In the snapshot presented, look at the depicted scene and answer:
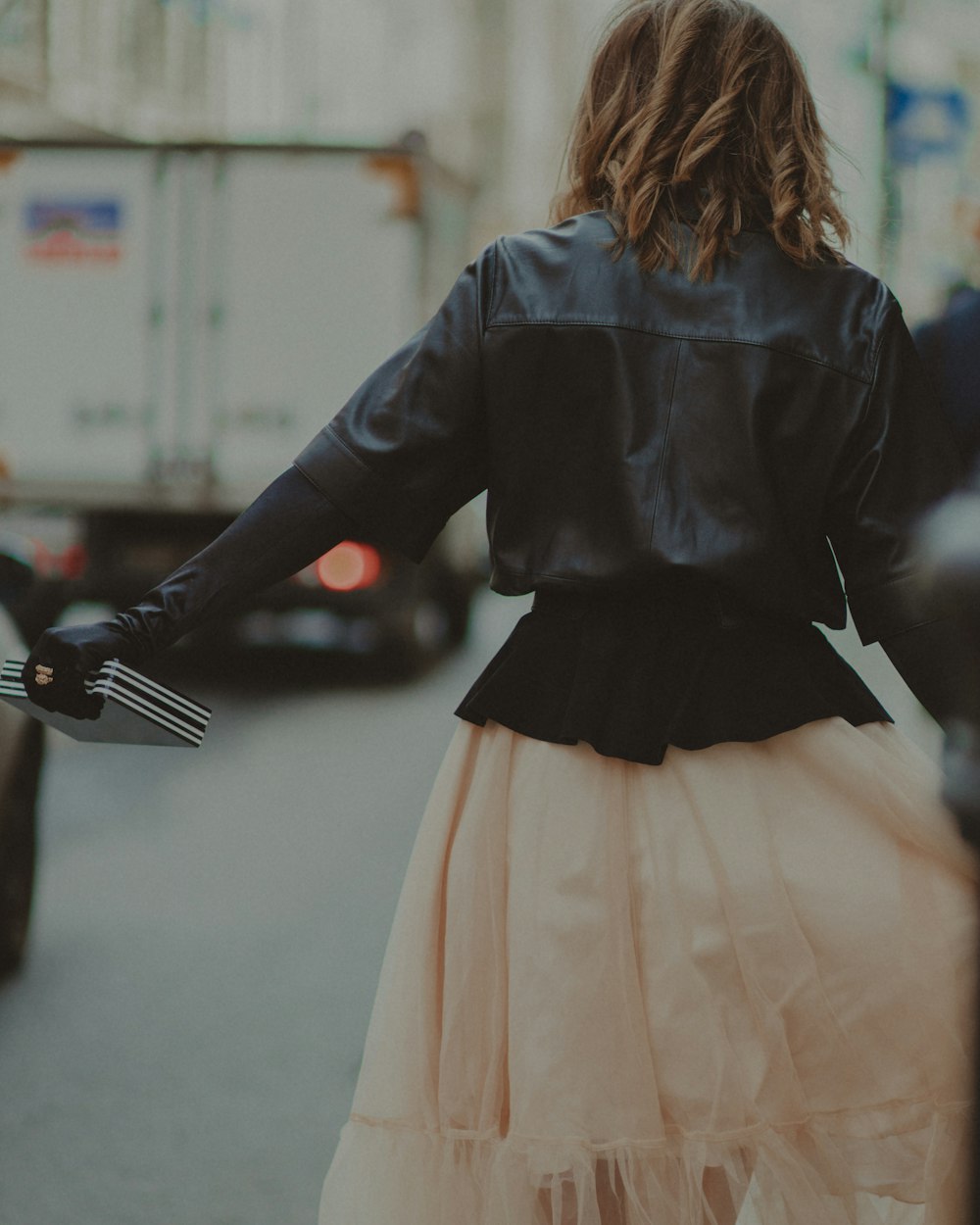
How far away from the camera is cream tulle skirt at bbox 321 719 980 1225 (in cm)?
220

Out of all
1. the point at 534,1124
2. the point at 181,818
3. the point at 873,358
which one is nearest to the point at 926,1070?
the point at 534,1124

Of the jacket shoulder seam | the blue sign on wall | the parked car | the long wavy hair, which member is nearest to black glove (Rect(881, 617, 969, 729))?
the jacket shoulder seam

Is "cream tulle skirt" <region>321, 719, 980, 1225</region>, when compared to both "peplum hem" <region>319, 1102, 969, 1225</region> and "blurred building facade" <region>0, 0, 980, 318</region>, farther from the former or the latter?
A: "blurred building facade" <region>0, 0, 980, 318</region>

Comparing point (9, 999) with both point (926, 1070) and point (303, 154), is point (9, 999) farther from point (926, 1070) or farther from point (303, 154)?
point (303, 154)

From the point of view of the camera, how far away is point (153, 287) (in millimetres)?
11023

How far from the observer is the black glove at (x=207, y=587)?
90.4 inches

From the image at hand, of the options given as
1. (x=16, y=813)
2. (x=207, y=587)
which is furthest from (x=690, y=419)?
(x=16, y=813)

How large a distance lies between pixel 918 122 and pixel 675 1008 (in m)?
10.1

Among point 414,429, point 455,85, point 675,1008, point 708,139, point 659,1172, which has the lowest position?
point 455,85

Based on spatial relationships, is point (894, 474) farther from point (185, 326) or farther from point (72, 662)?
point (185, 326)

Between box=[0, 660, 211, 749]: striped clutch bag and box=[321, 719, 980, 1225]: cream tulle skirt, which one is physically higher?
box=[0, 660, 211, 749]: striped clutch bag

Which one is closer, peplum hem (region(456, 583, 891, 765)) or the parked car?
peplum hem (region(456, 583, 891, 765))

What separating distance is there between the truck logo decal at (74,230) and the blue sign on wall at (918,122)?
516 centimetres

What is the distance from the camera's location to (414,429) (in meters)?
2.34
